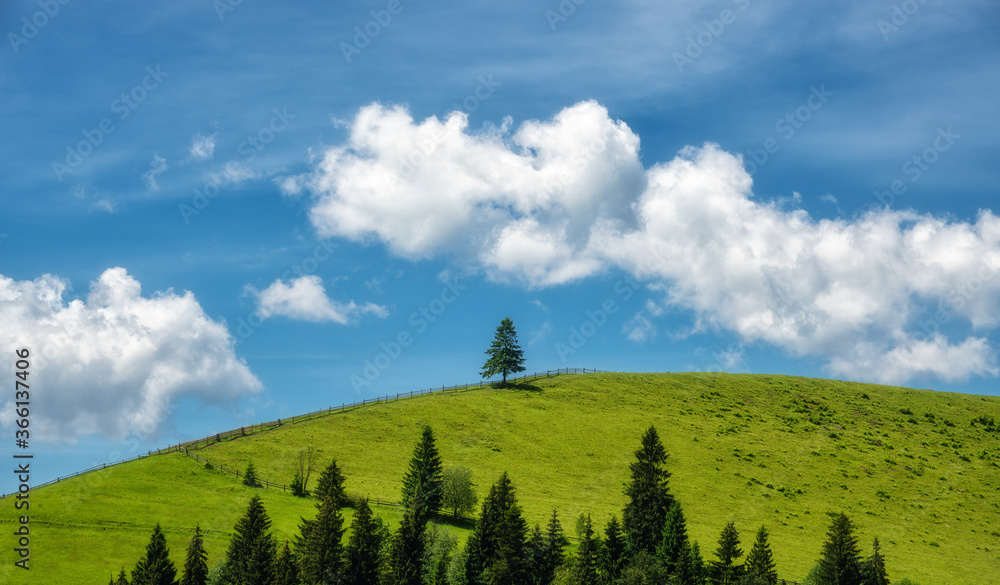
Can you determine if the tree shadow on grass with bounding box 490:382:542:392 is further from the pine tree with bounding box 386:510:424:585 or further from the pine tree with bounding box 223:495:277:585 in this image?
the pine tree with bounding box 223:495:277:585

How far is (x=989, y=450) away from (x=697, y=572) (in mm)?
90483

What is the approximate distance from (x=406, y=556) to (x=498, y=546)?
9.17m

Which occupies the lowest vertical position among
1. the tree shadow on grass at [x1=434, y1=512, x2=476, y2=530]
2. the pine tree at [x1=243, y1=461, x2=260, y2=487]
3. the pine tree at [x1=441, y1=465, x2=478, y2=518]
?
the tree shadow on grass at [x1=434, y1=512, x2=476, y2=530]

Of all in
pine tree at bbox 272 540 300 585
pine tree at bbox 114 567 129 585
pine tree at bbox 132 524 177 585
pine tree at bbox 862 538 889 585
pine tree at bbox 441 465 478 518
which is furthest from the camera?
pine tree at bbox 441 465 478 518

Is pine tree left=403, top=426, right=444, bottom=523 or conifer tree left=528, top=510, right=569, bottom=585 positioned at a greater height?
pine tree left=403, top=426, right=444, bottom=523

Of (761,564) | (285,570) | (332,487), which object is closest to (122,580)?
(285,570)

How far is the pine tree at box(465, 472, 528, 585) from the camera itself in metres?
66.3

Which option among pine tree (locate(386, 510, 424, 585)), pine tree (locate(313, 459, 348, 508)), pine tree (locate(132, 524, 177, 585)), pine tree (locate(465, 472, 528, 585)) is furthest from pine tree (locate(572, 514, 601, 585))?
pine tree (locate(132, 524, 177, 585))

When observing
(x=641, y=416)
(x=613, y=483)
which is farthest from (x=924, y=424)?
(x=613, y=483)

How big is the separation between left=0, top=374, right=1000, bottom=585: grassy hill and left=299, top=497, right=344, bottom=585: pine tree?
6855 mm

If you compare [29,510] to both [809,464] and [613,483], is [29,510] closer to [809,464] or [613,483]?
[613,483]

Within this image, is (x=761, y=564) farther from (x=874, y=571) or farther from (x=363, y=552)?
(x=363, y=552)

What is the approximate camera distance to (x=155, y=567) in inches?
2450

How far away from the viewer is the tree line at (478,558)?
63562 millimetres
